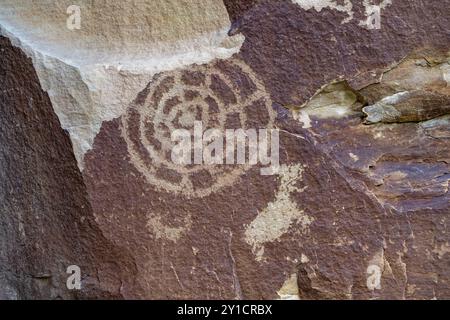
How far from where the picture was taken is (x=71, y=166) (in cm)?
134

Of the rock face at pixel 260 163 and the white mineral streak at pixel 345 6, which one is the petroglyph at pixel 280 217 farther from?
the white mineral streak at pixel 345 6

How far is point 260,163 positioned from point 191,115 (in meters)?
0.20

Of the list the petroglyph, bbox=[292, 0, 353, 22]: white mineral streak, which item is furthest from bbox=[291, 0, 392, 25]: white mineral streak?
the petroglyph

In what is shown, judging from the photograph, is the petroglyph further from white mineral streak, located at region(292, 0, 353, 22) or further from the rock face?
white mineral streak, located at region(292, 0, 353, 22)

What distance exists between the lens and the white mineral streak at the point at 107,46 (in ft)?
4.37

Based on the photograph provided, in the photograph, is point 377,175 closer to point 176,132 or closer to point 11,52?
point 176,132

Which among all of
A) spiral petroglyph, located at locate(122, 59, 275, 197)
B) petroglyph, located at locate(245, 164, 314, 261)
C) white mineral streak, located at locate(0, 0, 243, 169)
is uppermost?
white mineral streak, located at locate(0, 0, 243, 169)

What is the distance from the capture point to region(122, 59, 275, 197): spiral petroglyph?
1.31 m

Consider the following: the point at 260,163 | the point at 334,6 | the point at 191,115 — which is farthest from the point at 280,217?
the point at 334,6

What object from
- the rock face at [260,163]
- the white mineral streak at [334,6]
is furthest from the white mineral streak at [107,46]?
the white mineral streak at [334,6]

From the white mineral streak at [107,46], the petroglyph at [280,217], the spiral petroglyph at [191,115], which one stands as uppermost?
the white mineral streak at [107,46]

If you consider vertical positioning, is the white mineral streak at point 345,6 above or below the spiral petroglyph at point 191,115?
above

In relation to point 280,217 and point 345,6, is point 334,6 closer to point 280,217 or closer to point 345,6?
point 345,6

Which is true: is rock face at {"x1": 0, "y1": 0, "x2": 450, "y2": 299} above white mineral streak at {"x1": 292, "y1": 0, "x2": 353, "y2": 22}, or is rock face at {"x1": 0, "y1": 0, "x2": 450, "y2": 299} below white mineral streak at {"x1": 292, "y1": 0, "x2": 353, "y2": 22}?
below
